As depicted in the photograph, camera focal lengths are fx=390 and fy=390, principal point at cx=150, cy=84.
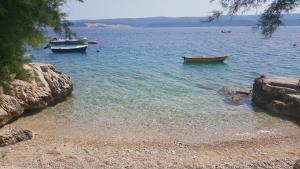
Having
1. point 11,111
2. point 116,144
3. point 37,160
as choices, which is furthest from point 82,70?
point 37,160

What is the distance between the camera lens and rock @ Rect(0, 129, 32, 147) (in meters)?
13.3

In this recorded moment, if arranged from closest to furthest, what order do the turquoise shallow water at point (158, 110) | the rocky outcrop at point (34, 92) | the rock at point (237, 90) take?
the turquoise shallow water at point (158, 110), the rocky outcrop at point (34, 92), the rock at point (237, 90)

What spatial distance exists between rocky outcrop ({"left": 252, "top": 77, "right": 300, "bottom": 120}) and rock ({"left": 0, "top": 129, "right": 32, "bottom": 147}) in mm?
11806

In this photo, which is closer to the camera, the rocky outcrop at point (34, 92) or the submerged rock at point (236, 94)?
the rocky outcrop at point (34, 92)

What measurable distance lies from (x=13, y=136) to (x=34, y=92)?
543 centimetres

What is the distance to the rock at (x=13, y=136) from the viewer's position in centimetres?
1330

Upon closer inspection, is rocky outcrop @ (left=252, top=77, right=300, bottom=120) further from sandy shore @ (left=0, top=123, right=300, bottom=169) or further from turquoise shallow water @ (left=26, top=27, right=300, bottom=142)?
sandy shore @ (left=0, top=123, right=300, bottom=169)

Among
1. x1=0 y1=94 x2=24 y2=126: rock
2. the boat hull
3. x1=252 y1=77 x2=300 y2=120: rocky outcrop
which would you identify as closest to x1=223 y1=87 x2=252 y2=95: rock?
x1=252 y1=77 x2=300 y2=120: rocky outcrop

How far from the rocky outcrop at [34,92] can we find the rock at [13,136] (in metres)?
1.61

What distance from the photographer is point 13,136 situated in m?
13.7

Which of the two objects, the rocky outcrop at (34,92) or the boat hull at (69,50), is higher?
the rocky outcrop at (34,92)

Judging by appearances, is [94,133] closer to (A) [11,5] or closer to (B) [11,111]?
(B) [11,111]

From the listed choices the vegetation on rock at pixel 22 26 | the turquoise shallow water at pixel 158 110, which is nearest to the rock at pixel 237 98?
the turquoise shallow water at pixel 158 110

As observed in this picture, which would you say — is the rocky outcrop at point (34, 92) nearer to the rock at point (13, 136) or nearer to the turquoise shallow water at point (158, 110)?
the turquoise shallow water at point (158, 110)
